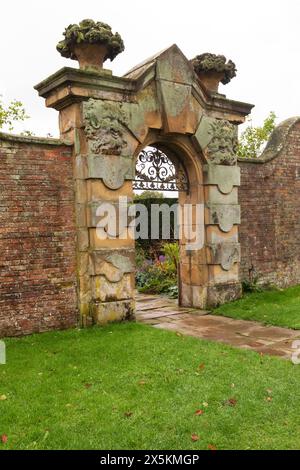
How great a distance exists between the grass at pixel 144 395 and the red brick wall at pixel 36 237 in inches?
22.6

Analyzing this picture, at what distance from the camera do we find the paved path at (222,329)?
6.05 m

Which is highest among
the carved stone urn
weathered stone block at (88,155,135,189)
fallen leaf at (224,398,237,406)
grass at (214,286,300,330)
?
the carved stone urn

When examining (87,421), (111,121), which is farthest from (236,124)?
(87,421)

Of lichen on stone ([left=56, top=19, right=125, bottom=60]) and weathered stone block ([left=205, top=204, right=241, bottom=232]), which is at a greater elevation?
lichen on stone ([left=56, top=19, right=125, bottom=60])

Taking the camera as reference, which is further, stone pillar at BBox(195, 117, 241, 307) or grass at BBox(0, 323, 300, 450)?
stone pillar at BBox(195, 117, 241, 307)

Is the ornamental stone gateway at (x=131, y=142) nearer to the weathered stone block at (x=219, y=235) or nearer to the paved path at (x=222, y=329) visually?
the weathered stone block at (x=219, y=235)

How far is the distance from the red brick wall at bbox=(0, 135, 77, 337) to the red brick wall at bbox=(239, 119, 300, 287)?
4.03m

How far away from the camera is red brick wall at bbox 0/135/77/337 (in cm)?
647

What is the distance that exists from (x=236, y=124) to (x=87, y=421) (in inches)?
270

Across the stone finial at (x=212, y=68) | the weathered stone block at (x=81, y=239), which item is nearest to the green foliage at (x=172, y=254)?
the stone finial at (x=212, y=68)

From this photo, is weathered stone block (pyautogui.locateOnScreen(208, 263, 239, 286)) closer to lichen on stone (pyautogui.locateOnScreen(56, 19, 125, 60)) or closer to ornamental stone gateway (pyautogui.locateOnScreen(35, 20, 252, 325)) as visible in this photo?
ornamental stone gateway (pyautogui.locateOnScreen(35, 20, 252, 325))

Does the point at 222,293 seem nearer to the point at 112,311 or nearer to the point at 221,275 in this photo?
the point at 221,275

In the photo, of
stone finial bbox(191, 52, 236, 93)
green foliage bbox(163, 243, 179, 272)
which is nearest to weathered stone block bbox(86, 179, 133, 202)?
stone finial bbox(191, 52, 236, 93)

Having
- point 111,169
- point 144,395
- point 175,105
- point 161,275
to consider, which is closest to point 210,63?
point 175,105
